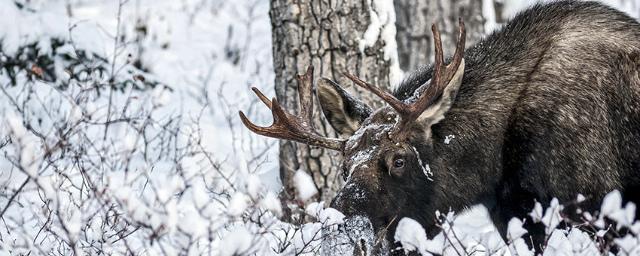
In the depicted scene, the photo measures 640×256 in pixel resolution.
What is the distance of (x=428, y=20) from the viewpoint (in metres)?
9.65

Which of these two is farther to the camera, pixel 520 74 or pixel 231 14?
pixel 231 14

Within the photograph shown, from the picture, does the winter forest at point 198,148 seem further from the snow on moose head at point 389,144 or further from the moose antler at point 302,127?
the moose antler at point 302,127

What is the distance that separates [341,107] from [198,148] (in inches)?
75.2

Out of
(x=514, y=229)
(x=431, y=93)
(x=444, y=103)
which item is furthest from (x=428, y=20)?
(x=514, y=229)

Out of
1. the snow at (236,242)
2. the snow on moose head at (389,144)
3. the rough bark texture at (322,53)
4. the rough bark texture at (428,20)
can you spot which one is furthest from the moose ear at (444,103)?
the rough bark texture at (428,20)

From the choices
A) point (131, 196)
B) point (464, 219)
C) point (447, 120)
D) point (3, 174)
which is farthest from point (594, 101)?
point (3, 174)

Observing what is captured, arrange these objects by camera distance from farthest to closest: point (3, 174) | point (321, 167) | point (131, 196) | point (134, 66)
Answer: point (134, 66) → point (321, 167) → point (3, 174) → point (131, 196)

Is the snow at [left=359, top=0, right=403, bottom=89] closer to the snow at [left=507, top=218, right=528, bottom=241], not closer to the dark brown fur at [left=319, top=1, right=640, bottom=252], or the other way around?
the dark brown fur at [left=319, top=1, right=640, bottom=252]

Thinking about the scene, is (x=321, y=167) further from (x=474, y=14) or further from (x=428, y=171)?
(x=474, y=14)

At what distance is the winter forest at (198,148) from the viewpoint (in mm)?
4371

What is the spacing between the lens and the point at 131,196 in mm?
4145

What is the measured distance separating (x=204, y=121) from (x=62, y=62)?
1.29m

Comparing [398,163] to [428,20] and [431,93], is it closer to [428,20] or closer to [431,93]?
[431,93]

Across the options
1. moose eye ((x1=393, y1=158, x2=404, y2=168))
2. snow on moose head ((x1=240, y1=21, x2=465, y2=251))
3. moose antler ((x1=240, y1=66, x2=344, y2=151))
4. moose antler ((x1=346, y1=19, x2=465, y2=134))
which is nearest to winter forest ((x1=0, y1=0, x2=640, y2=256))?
snow on moose head ((x1=240, y1=21, x2=465, y2=251))
